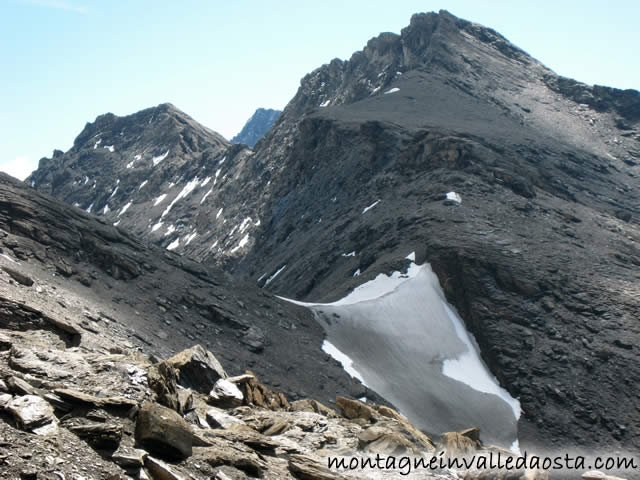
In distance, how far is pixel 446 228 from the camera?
202ft

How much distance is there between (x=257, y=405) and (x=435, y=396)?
28.1 metres

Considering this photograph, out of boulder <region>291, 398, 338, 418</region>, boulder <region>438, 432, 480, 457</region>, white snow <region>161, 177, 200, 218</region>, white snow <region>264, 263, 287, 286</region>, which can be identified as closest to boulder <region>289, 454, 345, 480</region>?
boulder <region>438, 432, 480, 457</region>

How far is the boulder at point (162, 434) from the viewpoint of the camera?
11.5m

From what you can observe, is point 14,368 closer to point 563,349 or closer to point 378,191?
point 563,349

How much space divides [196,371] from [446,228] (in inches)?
1803

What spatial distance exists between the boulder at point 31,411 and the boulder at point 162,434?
164cm

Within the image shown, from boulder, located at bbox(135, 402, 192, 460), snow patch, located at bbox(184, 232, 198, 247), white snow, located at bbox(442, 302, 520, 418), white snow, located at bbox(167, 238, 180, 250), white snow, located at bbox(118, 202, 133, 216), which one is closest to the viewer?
boulder, located at bbox(135, 402, 192, 460)

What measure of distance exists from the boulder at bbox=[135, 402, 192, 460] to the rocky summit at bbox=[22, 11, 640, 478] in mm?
6421

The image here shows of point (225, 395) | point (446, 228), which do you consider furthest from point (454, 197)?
point (225, 395)

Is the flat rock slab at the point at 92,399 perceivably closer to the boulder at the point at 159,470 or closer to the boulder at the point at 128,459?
the boulder at the point at 128,459

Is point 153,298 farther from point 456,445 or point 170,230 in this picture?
point 170,230

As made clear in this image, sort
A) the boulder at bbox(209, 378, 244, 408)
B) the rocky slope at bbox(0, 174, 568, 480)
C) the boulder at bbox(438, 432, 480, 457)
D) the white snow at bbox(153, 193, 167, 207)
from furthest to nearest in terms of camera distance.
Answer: the white snow at bbox(153, 193, 167, 207)
the boulder at bbox(209, 378, 244, 408)
the boulder at bbox(438, 432, 480, 457)
the rocky slope at bbox(0, 174, 568, 480)

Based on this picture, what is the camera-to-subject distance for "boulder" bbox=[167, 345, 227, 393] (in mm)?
19000

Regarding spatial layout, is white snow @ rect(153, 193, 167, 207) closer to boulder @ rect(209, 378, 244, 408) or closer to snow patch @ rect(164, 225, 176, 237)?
snow patch @ rect(164, 225, 176, 237)
